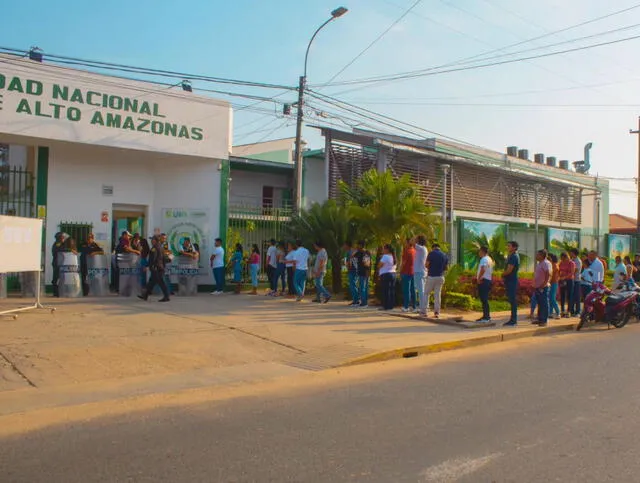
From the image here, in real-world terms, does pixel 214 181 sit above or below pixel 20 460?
above

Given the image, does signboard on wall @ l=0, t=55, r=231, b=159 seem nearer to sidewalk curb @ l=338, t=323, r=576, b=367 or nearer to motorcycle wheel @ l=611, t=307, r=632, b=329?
sidewalk curb @ l=338, t=323, r=576, b=367

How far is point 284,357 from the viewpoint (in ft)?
30.9

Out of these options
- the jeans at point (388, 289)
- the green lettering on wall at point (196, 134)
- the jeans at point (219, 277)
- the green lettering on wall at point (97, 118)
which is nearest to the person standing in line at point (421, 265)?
the jeans at point (388, 289)

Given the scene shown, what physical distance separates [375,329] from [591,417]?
6028mm

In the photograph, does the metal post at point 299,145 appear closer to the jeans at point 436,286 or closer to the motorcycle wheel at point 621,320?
the jeans at point 436,286

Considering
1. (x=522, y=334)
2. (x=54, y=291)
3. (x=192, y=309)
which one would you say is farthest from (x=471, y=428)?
(x=54, y=291)

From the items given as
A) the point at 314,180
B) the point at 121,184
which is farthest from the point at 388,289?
the point at 314,180

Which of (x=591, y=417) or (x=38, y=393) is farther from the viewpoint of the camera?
(x=38, y=393)

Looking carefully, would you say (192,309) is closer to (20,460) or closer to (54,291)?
(54,291)

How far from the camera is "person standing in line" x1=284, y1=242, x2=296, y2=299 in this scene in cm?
1681

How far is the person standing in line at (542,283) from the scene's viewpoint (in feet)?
43.9

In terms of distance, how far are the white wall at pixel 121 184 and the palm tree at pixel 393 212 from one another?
482cm

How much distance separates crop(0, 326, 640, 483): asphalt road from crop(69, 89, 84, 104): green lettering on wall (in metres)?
11.2

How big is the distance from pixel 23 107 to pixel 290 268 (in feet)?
25.9
